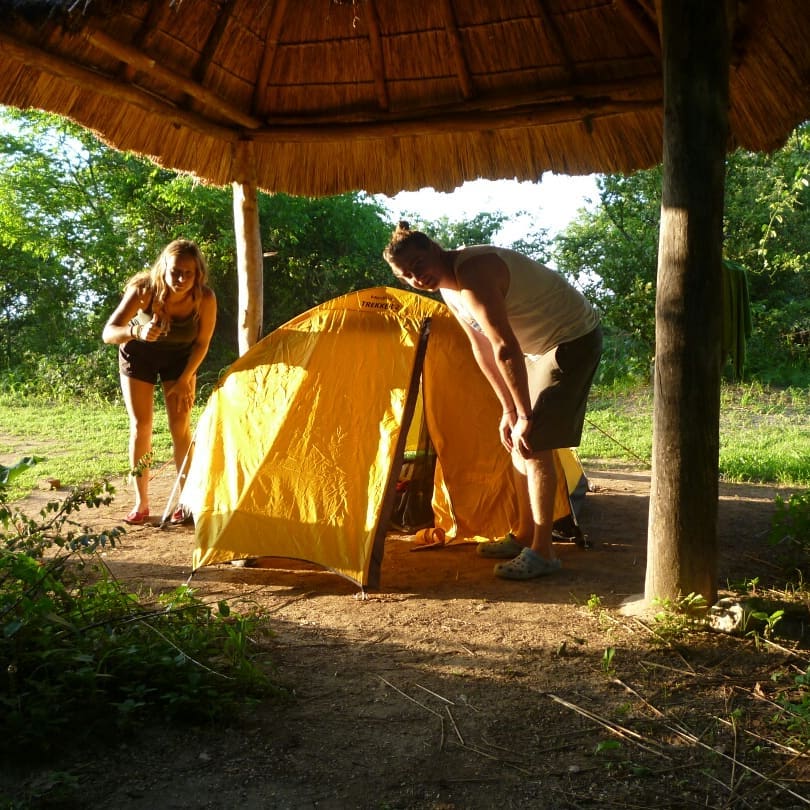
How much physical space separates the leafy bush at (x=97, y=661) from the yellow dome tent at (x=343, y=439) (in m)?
1.01

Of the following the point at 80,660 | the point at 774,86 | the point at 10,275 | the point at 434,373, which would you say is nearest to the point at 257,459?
the point at 434,373

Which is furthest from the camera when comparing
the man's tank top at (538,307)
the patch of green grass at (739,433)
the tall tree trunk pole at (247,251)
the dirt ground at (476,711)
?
the patch of green grass at (739,433)

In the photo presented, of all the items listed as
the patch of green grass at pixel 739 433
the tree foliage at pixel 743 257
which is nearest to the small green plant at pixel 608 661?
the patch of green grass at pixel 739 433

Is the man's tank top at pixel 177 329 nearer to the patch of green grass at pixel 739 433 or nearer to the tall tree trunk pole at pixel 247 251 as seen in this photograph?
the tall tree trunk pole at pixel 247 251

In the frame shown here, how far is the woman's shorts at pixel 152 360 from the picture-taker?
4.97 meters

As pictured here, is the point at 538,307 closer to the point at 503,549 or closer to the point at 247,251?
the point at 503,549

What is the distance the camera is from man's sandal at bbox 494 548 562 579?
409 cm

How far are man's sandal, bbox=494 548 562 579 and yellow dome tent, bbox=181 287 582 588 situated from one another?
64 centimetres

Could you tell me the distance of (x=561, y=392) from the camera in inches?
159

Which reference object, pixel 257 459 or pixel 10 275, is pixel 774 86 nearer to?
pixel 257 459

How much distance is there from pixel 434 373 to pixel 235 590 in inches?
64.8

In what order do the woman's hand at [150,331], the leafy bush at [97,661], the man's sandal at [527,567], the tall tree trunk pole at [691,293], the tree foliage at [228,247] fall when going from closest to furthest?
the leafy bush at [97,661] < the tall tree trunk pole at [691,293] < the man's sandal at [527,567] < the woman's hand at [150,331] < the tree foliage at [228,247]

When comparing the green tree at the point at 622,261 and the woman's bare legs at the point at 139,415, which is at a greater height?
the green tree at the point at 622,261

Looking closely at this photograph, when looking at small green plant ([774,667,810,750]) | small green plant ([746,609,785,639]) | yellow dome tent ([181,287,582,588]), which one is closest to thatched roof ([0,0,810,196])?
yellow dome tent ([181,287,582,588])
